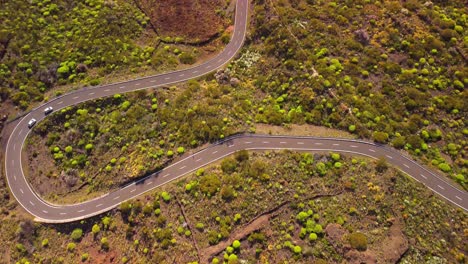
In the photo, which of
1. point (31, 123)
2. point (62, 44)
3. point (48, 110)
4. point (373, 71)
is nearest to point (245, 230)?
point (373, 71)

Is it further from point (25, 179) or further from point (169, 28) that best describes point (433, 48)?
point (25, 179)

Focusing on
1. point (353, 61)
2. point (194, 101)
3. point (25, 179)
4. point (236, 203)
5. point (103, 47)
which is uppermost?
point (353, 61)

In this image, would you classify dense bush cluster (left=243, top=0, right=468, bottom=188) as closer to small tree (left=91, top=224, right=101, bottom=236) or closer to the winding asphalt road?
the winding asphalt road

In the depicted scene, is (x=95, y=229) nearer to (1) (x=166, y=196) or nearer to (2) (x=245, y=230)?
(1) (x=166, y=196)

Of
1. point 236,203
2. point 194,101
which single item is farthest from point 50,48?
point 236,203

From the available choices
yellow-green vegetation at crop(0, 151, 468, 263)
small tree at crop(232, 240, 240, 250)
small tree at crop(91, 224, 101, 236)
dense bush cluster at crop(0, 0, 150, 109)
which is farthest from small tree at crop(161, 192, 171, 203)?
dense bush cluster at crop(0, 0, 150, 109)

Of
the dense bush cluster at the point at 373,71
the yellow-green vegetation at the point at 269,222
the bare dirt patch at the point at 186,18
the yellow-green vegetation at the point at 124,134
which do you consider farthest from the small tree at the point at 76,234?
the bare dirt patch at the point at 186,18

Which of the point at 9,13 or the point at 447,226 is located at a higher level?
the point at 9,13

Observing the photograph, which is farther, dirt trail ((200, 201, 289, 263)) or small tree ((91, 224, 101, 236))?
small tree ((91, 224, 101, 236))
